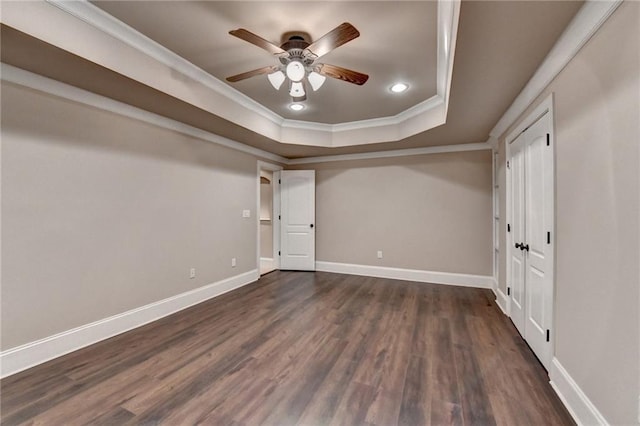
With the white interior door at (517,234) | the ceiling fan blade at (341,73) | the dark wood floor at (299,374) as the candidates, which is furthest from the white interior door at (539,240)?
the ceiling fan blade at (341,73)

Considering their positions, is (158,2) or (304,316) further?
(304,316)

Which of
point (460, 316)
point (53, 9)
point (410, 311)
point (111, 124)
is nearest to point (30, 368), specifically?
point (111, 124)

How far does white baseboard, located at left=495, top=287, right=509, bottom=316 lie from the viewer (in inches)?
130

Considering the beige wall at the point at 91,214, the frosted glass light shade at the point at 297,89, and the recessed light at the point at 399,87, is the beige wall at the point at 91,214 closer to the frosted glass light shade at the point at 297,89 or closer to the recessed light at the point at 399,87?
the frosted glass light shade at the point at 297,89

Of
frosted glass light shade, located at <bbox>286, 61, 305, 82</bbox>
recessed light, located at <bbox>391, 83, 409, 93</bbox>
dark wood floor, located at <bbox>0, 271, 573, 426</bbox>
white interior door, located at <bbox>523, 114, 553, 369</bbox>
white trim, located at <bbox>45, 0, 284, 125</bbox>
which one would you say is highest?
recessed light, located at <bbox>391, 83, 409, 93</bbox>

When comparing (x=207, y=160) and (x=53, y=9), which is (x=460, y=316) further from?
(x=53, y=9)

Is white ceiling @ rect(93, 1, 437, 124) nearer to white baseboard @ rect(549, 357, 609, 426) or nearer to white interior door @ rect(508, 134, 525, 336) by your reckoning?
white interior door @ rect(508, 134, 525, 336)

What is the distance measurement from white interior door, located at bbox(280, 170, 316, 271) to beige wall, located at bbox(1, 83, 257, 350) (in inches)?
77.8

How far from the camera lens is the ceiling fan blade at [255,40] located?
1.84 meters

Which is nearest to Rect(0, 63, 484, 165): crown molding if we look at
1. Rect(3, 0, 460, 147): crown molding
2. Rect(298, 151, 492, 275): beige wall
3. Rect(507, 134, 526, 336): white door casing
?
Rect(298, 151, 492, 275): beige wall

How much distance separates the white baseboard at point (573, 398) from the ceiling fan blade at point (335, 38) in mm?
2663

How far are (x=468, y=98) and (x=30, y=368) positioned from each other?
459 cm

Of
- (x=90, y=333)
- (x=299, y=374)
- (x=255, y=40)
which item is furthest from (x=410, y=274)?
(x=90, y=333)

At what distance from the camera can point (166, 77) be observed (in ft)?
8.46
